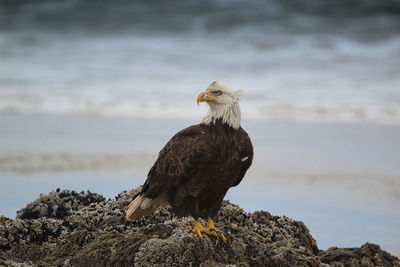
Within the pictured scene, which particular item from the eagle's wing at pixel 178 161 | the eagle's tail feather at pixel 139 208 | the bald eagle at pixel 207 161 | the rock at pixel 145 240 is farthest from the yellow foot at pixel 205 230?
the eagle's tail feather at pixel 139 208

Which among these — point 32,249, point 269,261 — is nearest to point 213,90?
point 269,261

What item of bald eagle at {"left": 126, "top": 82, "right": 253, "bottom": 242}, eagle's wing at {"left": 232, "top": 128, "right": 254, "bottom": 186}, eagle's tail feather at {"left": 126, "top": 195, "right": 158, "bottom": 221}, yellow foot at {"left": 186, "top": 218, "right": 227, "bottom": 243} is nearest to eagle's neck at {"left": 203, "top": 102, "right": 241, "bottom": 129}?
bald eagle at {"left": 126, "top": 82, "right": 253, "bottom": 242}

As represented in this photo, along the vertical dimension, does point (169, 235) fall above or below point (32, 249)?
above

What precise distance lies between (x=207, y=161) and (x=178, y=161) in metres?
0.57

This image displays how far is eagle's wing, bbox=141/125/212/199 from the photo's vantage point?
8859 millimetres

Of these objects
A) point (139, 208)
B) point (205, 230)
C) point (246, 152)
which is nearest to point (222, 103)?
point (246, 152)

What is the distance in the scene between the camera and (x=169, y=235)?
883 cm

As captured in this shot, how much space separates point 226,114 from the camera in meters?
9.12

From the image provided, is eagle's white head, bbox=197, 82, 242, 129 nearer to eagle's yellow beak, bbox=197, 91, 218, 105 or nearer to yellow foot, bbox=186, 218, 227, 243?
eagle's yellow beak, bbox=197, 91, 218, 105

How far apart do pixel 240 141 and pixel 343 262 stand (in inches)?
184

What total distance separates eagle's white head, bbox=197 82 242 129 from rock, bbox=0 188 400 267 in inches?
79.6

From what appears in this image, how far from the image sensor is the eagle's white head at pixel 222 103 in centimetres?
909

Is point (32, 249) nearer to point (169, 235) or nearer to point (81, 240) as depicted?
point (81, 240)

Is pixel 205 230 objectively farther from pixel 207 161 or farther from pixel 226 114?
pixel 226 114
